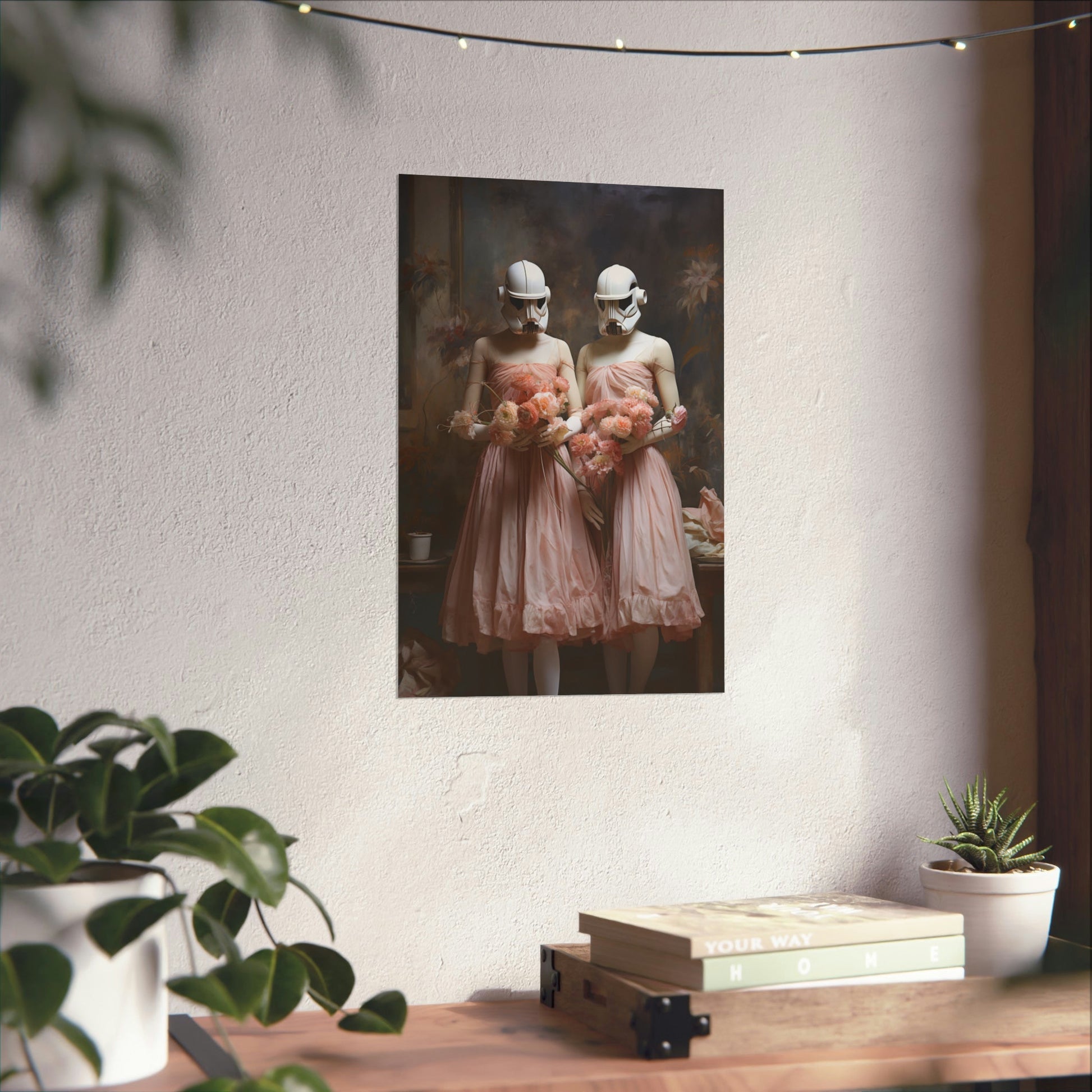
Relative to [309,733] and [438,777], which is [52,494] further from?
[438,777]

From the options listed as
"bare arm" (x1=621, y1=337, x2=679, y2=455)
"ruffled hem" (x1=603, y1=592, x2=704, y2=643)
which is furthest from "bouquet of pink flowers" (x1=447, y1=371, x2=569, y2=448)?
"ruffled hem" (x1=603, y1=592, x2=704, y2=643)

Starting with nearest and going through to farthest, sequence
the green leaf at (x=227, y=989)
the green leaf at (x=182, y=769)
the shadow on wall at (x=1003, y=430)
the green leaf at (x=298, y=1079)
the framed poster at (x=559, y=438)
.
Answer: the green leaf at (x=298, y=1079) → the green leaf at (x=227, y=989) → the green leaf at (x=182, y=769) → the framed poster at (x=559, y=438) → the shadow on wall at (x=1003, y=430)

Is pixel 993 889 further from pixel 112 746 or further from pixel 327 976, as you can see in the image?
pixel 112 746

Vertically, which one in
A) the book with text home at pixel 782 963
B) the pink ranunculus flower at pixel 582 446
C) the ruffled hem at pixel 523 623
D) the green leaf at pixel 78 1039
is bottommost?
the book with text home at pixel 782 963

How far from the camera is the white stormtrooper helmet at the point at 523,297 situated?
1.38 m

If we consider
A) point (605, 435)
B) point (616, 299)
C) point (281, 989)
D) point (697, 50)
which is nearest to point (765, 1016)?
point (281, 989)

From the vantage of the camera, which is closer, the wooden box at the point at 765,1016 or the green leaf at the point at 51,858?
the green leaf at the point at 51,858

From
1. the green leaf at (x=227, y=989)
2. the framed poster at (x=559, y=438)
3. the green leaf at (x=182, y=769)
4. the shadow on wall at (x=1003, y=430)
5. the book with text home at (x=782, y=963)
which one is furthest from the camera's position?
the shadow on wall at (x=1003, y=430)

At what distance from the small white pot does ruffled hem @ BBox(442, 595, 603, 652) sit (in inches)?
20.8

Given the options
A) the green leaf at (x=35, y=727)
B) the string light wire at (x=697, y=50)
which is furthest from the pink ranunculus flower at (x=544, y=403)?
the green leaf at (x=35, y=727)

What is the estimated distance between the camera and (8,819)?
37.6 inches

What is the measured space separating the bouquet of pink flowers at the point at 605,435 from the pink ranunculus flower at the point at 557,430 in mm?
14

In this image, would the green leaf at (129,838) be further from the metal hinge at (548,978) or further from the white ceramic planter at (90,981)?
the metal hinge at (548,978)

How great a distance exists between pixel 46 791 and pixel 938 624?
3.64 feet
